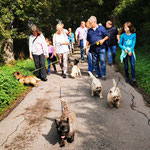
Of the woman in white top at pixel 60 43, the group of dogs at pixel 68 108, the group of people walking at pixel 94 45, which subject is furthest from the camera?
the woman in white top at pixel 60 43

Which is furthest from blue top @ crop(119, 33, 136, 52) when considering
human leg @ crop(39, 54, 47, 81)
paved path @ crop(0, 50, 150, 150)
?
human leg @ crop(39, 54, 47, 81)

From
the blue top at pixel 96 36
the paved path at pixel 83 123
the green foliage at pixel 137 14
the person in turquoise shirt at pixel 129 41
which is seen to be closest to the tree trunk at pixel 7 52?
the paved path at pixel 83 123

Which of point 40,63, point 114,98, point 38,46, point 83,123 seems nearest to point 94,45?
point 38,46

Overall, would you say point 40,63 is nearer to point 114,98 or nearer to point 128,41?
point 128,41

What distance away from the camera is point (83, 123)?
3.80 m

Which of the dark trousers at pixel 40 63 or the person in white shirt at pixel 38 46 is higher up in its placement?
the person in white shirt at pixel 38 46

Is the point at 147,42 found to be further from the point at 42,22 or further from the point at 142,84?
the point at 42,22

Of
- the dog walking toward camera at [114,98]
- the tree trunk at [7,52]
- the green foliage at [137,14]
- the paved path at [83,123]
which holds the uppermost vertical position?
the green foliage at [137,14]

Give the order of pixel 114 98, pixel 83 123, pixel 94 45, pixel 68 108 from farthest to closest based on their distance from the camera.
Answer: pixel 94 45 → pixel 114 98 → pixel 83 123 → pixel 68 108

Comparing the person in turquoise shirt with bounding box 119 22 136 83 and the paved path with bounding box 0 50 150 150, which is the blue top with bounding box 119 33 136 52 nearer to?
the person in turquoise shirt with bounding box 119 22 136 83

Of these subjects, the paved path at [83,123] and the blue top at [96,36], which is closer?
the paved path at [83,123]

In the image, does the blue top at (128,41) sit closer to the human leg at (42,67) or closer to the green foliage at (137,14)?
the human leg at (42,67)

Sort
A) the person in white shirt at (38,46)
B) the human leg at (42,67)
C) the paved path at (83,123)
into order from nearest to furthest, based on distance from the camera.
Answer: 1. the paved path at (83,123)
2. the person in white shirt at (38,46)
3. the human leg at (42,67)

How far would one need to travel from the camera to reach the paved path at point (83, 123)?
3090mm
